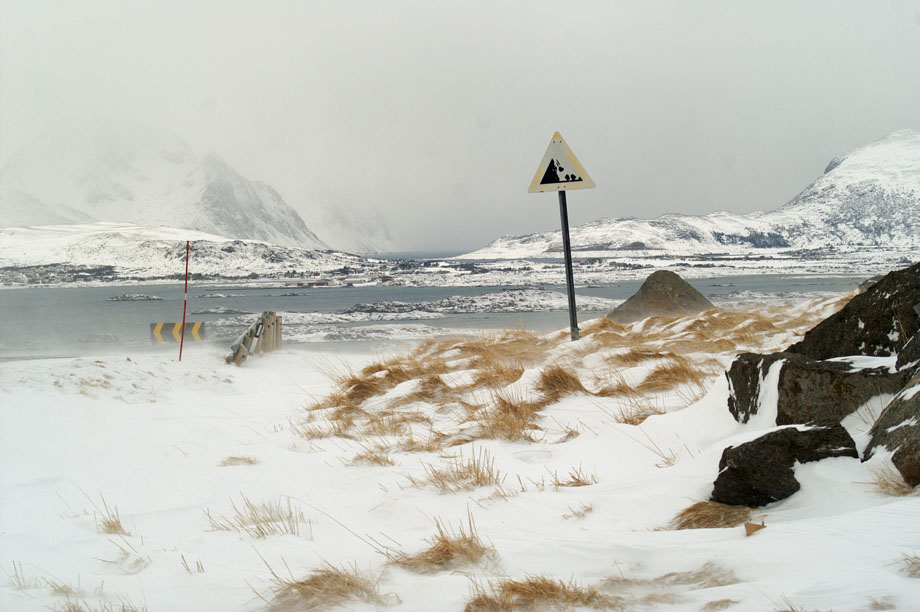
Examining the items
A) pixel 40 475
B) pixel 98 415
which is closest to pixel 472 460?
pixel 40 475

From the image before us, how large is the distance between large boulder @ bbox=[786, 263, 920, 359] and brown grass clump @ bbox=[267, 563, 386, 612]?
2.98 m

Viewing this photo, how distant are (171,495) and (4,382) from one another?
3386mm

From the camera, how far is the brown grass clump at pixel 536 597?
5.29 ft

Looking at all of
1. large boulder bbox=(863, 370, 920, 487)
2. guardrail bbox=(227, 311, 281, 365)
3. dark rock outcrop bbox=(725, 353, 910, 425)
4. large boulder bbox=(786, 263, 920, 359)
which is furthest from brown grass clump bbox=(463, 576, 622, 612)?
guardrail bbox=(227, 311, 281, 365)

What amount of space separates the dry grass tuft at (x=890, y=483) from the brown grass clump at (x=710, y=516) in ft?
1.47

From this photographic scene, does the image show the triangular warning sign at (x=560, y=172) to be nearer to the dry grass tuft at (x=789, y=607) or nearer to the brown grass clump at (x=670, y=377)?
the brown grass clump at (x=670, y=377)

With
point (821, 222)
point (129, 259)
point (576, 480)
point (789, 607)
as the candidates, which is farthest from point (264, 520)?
point (821, 222)

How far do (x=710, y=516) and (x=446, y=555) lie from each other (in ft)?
3.43

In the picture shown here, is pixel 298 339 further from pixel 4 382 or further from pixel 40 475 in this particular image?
pixel 40 475

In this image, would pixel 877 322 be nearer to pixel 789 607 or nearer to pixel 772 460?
pixel 772 460

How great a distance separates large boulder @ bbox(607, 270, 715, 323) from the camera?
13.6 m

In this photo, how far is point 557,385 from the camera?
16.3 ft

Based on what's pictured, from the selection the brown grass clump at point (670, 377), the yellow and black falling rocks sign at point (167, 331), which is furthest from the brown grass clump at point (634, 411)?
the yellow and black falling rocks sign at point (167, 331)

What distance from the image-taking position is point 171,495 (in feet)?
9.73
